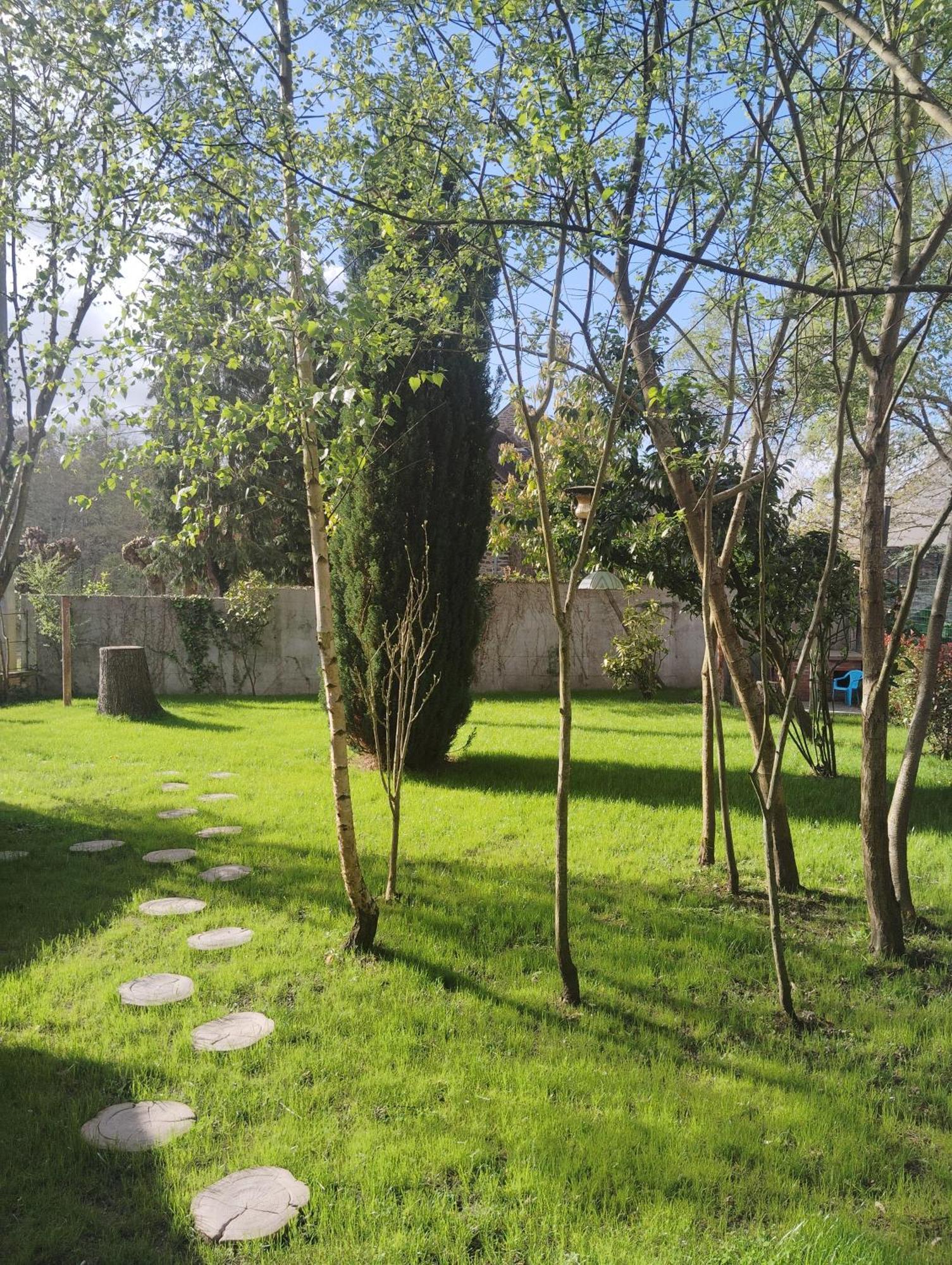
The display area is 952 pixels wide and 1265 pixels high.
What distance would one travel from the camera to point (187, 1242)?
1814 mm

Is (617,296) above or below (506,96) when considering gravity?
below

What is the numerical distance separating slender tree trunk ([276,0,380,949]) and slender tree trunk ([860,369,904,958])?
1966 mm

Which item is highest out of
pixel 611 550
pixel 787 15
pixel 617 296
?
pixel 787 15

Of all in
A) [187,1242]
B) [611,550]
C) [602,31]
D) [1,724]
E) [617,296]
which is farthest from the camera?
[1,724]

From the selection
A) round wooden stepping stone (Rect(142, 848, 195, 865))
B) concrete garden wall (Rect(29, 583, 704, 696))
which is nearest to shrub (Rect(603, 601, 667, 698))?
concrete garden wall (Rect(29, 583, 704, 696))

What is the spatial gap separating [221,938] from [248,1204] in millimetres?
1624

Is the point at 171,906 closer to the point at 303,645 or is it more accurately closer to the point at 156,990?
the point at 156,990

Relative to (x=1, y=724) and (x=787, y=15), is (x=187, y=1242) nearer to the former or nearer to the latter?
(x=787, y=15)

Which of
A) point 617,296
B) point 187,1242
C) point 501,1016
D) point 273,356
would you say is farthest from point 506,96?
point 187,1242

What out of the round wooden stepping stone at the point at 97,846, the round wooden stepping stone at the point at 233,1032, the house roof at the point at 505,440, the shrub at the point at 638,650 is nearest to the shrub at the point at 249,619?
the house roof at the point at 505,440

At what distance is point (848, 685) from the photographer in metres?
13.7

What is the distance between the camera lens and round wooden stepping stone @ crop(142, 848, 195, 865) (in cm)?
450

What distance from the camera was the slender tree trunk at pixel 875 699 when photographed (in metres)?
3.27

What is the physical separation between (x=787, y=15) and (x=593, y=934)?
3976 mm
